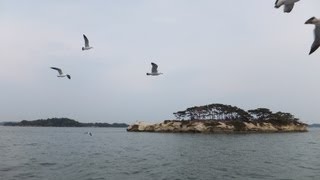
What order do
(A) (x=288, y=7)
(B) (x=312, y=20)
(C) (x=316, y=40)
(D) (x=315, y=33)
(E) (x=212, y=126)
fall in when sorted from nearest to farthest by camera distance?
1. (C) (x=316, y=40)
2. (D) (x=315, y=33)
3. (B) (x=312, y=20)
4. (A) (x=288, y=7)
5. (E) (x=212, y=126)

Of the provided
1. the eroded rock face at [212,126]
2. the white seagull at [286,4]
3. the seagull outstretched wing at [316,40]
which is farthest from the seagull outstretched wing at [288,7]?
the eroded rock face at [212,126]

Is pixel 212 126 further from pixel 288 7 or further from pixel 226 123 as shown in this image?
pixel 288 7

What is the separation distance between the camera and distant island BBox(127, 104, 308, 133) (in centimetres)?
10494

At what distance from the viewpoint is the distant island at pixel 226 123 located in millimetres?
104938

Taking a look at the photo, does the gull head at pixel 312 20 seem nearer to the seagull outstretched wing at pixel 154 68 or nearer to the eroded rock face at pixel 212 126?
the seagull outstretched wing at pixel 154 68

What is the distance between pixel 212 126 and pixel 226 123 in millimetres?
5926

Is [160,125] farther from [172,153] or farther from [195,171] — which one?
[195,171]

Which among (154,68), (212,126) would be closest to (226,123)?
(212,126)

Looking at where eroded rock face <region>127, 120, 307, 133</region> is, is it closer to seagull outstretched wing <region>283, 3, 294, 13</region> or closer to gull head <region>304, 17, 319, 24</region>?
seagull outstretched wing <region>283, 3, 294, 13</region>

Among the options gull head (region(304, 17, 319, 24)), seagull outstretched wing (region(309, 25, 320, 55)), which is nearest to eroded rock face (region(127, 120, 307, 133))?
gull head (region(304, 17, 319, 24))

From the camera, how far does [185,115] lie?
128 metres

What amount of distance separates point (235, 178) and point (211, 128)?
78.4m

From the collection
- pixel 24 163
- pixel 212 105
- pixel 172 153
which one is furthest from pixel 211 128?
pixel 24 163

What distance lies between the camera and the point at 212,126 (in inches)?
4080
